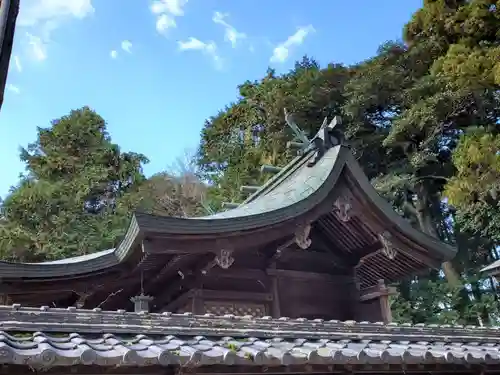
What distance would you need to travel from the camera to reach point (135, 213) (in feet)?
20.7

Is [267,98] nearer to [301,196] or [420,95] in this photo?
[420,95]

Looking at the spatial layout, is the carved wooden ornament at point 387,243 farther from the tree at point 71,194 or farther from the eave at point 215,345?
the tree at point 71,194

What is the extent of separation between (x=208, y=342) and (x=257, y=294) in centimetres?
402

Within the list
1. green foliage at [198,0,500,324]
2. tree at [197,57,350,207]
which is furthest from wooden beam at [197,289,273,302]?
tree at [197,57,350,207]

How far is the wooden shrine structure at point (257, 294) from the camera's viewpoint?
13.4 feet

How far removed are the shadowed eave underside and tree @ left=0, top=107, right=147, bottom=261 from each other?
17773mm

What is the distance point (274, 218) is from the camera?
307 inches

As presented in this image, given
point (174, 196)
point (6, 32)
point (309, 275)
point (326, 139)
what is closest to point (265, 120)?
point (174, 196)

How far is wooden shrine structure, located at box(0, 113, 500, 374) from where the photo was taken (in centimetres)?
407

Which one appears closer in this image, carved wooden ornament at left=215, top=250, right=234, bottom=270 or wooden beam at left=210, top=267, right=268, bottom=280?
carved wooden ornament at left=215, top=250, right=234, bottom=270

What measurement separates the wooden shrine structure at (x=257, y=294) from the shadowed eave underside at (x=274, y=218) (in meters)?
0.02

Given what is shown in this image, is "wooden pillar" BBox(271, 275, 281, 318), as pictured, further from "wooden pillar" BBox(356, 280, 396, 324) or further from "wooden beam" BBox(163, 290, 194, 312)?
"wooden pillar" BBox(356, 280, 396, 324)

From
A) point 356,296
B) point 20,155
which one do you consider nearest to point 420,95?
point 356,296

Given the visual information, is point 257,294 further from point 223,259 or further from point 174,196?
point 174,196
